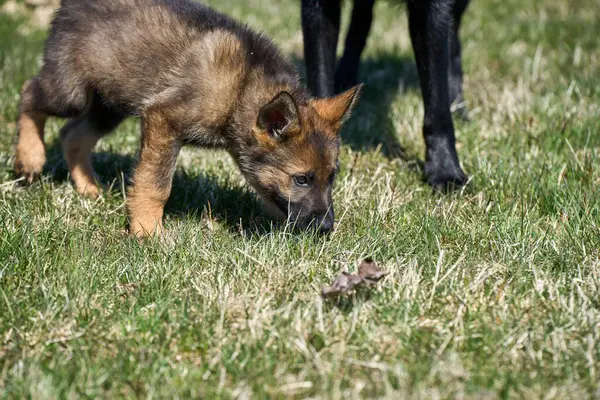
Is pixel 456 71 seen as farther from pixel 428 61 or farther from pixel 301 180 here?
pixel 301 180

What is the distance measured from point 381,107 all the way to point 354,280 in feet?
9.92

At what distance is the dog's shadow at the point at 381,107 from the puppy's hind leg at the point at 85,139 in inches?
61.5

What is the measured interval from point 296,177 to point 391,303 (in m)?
1.02

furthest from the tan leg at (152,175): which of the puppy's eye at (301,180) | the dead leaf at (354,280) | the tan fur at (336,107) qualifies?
the dead leaf at (354,280)

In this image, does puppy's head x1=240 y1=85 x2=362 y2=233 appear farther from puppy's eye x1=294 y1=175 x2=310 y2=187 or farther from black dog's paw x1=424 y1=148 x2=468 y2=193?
black dog's paw x1=424 y1=148 x2=468 y2=193

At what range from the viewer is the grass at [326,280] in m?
2.45

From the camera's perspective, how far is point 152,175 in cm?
369

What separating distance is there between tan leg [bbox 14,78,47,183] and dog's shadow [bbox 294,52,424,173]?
1.91 m

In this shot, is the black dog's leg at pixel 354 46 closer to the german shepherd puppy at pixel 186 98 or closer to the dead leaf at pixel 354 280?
the german shepherd puppy at pixel 186 98

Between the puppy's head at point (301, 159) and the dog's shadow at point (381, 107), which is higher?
the puppy's head at point (301, 159)

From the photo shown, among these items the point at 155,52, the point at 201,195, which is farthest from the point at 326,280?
the point at 155,52

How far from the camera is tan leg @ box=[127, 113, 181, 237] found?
3.67m

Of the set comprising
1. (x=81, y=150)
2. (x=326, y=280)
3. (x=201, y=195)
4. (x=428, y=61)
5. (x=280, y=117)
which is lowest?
(x=201, y=195)

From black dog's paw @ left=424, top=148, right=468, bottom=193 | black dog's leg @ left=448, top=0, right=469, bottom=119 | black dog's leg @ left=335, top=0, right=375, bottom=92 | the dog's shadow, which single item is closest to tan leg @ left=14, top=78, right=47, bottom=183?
the dog's shadow
